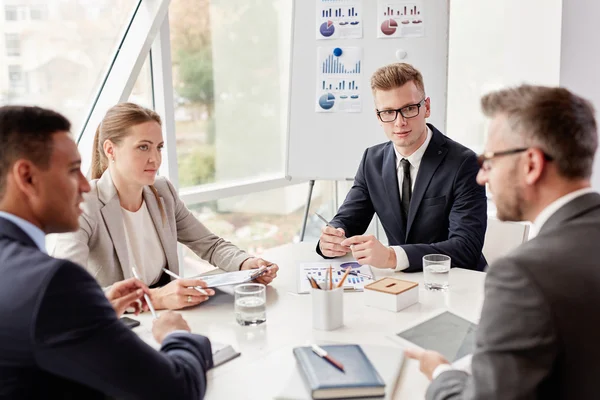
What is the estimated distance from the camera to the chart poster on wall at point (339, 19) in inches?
139

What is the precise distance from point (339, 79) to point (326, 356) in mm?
2536

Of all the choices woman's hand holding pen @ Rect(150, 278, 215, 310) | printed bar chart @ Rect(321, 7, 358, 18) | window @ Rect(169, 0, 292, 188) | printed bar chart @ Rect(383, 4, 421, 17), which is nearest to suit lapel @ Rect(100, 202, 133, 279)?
woman's hand holding pen @ Rect(150, 278, 215, 310)

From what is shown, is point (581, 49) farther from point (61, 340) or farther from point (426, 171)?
point (61, 340)

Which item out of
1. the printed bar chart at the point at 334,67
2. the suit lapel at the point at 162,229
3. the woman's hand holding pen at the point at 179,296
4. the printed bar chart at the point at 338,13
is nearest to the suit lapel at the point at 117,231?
the suit lapel at the point at 162,229

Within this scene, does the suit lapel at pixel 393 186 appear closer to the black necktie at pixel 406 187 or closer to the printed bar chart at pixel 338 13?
the black necktie at pixel 406 187

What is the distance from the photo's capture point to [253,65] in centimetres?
429

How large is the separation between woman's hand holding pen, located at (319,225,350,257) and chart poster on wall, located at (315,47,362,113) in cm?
151

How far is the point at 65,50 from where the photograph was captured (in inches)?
124

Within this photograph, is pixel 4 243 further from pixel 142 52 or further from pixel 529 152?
pixel 142 52

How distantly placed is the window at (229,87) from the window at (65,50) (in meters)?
0.44

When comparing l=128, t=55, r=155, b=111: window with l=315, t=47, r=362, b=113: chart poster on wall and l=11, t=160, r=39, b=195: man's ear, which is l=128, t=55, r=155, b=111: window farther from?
l=11, t=160, r=39, b=195: man's ear

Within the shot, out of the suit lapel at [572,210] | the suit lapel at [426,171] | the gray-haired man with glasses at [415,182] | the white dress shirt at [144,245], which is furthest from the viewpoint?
the suit lapel at [426,171]

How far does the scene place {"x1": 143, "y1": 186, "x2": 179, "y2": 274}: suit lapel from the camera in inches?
90.8

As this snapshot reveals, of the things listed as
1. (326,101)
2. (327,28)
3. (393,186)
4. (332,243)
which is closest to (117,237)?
(332,243)
